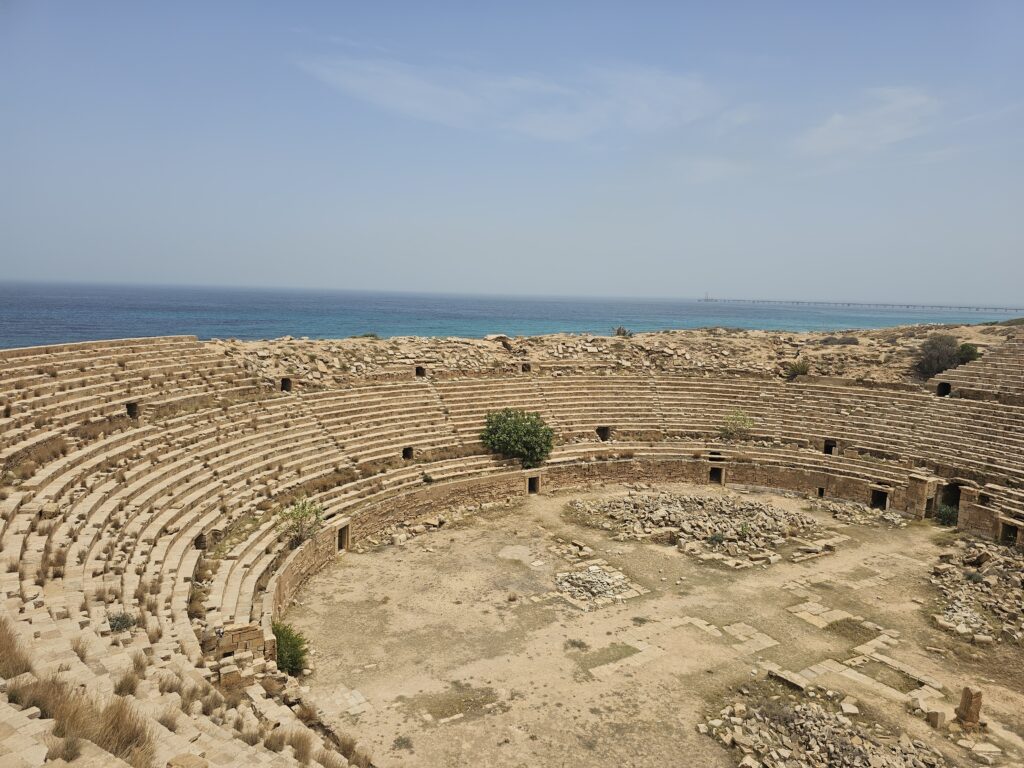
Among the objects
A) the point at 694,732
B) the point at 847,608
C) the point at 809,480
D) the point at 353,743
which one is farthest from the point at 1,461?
the point at 809,480

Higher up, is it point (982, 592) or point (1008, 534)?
point (1008, 534)

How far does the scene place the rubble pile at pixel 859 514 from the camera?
2375 centimetres

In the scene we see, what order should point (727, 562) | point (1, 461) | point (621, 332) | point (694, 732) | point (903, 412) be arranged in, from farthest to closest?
point (621, 332) → point (903, 412) → point (727, 562) → point (1, 461) → point (694, 732)

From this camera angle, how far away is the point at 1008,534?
859 inches

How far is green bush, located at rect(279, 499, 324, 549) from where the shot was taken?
57.6 feet

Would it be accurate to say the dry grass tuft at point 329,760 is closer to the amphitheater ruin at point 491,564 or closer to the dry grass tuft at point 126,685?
the amphitheater ruin at point 491,564

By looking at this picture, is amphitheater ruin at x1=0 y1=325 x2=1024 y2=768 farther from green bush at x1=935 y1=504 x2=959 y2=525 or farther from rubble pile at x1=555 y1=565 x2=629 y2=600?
green bush at x1=935 y1=504 x2=959 y2=525

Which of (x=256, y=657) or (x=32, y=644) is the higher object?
(x=32, y=644)

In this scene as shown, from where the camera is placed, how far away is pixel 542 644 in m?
14.6

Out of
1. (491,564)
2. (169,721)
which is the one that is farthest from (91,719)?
(491,564)

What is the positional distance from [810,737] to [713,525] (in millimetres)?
10728

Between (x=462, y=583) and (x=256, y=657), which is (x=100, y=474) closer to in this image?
(x=256, y=657)

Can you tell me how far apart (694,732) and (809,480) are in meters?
18.2

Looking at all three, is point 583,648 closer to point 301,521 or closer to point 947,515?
point 301,521
